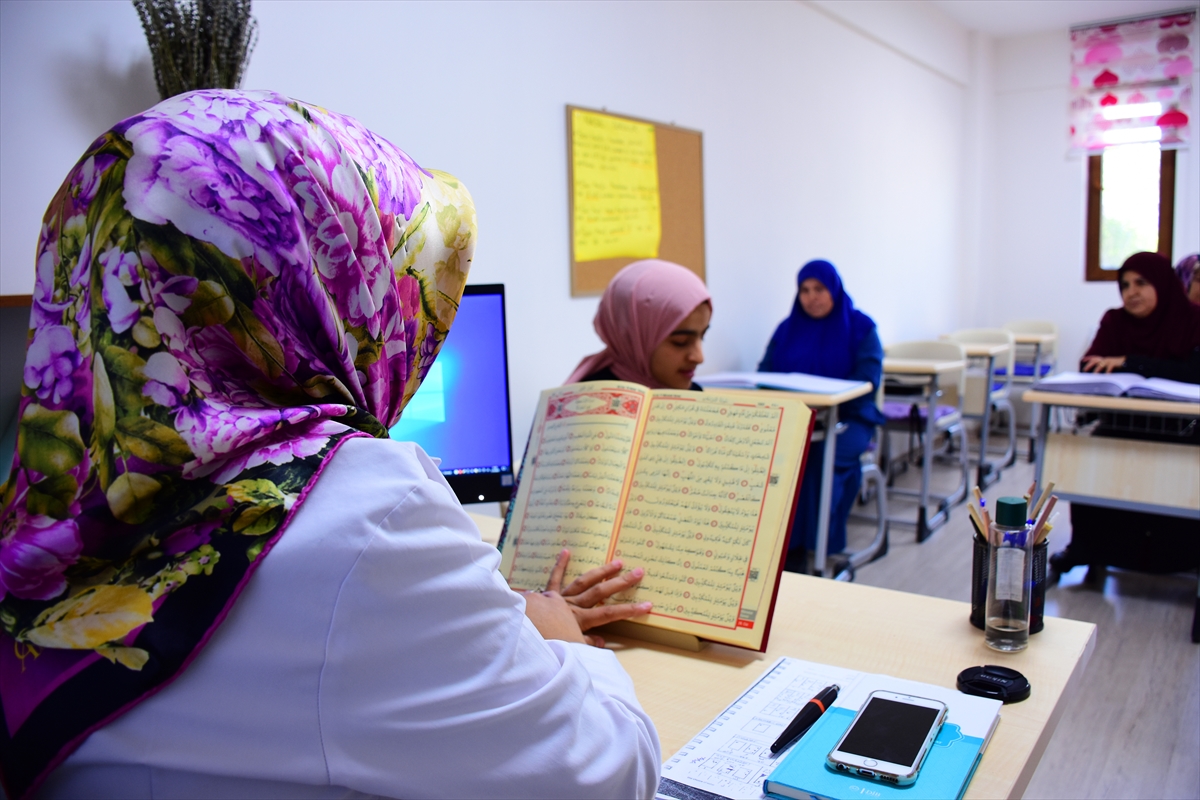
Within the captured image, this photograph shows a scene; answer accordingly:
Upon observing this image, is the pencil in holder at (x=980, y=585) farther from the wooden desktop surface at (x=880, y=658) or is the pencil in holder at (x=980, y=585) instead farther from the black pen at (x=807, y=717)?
the black pen at (x=807, y=717)

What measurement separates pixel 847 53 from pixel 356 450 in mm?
4548

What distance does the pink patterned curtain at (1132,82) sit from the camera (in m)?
5.52

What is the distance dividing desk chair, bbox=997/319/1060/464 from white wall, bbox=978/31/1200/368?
0.60 feet

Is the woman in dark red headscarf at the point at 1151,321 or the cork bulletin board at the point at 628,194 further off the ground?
the cork bulletin board at the point at 628,194

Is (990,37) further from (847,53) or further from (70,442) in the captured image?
(70,442)

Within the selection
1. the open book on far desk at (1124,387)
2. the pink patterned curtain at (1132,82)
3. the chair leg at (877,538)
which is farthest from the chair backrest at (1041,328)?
the open book on far desk at (1124,387)

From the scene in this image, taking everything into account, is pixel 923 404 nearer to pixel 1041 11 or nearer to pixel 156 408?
pixel 1041 11

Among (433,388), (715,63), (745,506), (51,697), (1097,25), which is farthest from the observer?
(1097,25)

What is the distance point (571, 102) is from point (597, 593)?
2.03m

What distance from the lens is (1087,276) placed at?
6.05 meters

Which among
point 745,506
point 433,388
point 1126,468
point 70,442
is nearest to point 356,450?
point 70,442

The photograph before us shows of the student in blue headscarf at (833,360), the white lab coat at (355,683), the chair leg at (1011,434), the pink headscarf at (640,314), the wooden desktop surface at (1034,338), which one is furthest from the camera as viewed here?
the wooden desktop surface at (1034,338)

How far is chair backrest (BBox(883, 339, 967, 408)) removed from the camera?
4.33 meters

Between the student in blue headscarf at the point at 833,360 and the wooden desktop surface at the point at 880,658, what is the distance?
7.28 feet
